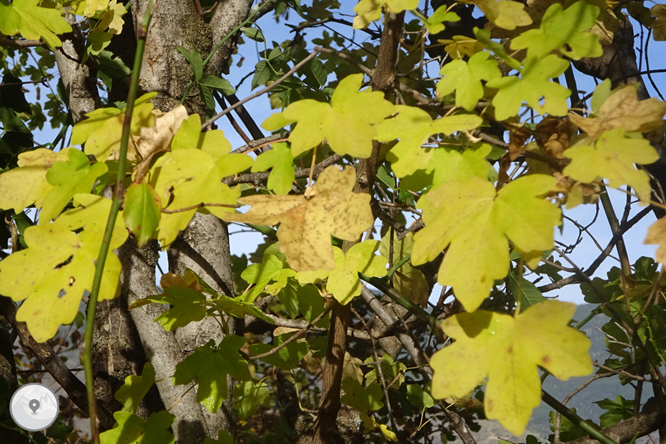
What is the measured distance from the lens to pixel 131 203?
0.57m

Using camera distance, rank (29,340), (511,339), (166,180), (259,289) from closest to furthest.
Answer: (511,339) → (166,180) → (259,289) → (29,340)

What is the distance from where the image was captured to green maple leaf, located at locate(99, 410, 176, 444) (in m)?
0.83

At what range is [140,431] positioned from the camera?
33.5 inches

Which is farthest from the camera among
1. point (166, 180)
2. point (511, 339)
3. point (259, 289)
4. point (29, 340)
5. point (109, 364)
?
point (109, 364)

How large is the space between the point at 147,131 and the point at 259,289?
0.31m

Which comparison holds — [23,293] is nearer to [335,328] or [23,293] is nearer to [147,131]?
[147,131]

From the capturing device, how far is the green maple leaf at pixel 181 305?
75 cm

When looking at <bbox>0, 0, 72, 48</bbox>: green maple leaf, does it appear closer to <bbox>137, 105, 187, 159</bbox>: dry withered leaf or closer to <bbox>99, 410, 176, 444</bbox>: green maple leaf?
<bbox>137, 105, 187, 159</bbox>: dry withered leaf

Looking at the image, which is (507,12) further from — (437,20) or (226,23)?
(226,23)

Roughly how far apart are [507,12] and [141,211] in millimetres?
522

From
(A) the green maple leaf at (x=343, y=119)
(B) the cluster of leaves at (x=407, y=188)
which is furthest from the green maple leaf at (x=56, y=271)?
(A) the green maple leaf at (x=343, y=119)

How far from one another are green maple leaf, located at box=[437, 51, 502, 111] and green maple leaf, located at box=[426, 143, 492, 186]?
6 centimetres

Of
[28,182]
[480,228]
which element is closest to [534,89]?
[480,228]

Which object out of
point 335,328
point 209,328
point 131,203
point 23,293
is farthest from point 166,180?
point 209,328
